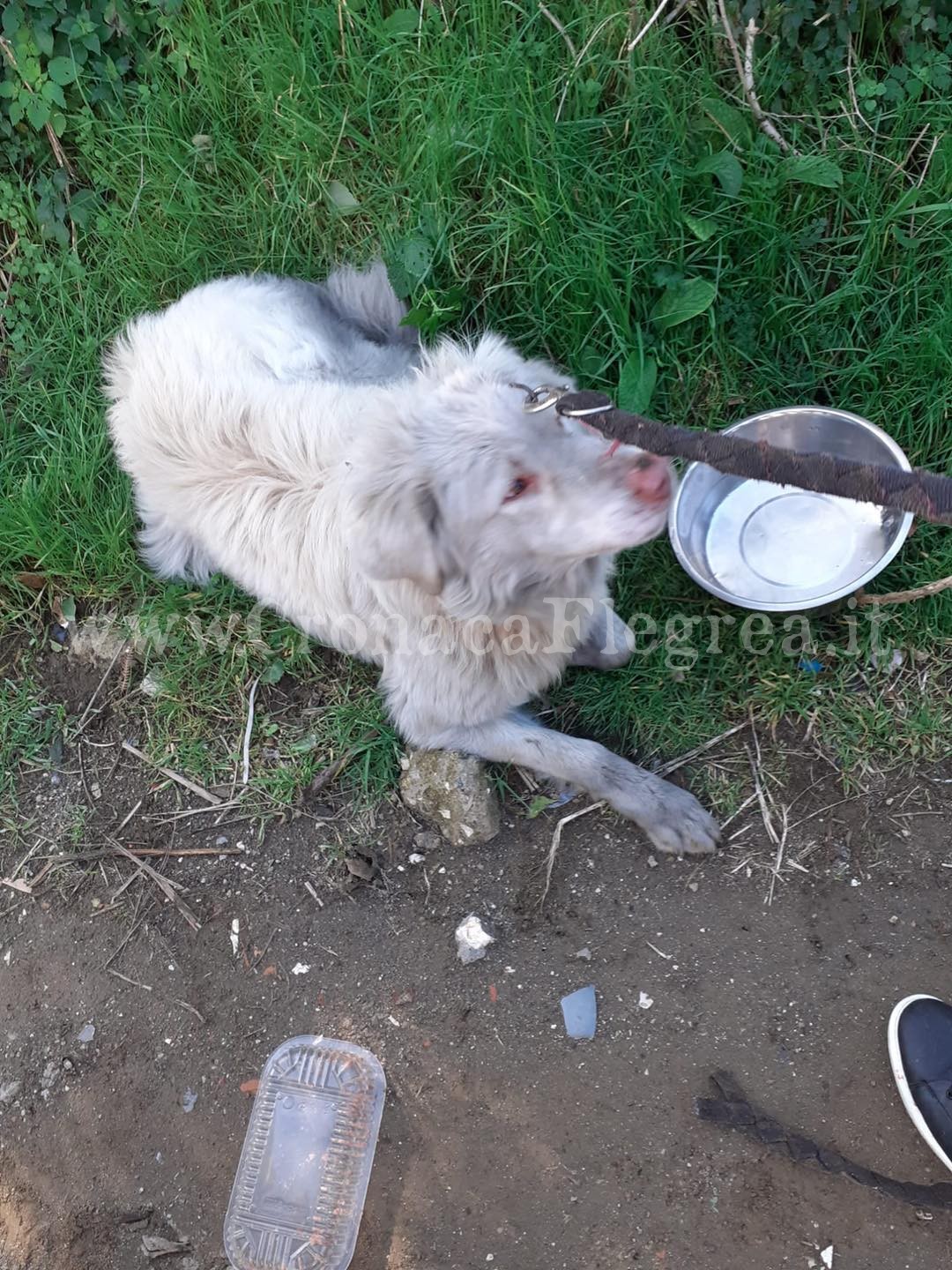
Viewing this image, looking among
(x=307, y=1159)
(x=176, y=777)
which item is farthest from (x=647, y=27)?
(x=307, y=1159)

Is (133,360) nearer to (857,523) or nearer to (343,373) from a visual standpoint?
(343,373)

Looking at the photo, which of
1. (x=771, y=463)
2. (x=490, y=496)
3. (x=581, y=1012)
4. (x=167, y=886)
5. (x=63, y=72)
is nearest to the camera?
(x=771, y=463)

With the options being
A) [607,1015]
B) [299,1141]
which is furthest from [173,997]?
[607,1015]

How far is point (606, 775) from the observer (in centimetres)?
289

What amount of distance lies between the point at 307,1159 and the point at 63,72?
4.05 meters

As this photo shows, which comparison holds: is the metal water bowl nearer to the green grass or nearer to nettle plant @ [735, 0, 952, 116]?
the green grass

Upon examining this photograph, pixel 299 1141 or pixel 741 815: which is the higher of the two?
pixel 741 815

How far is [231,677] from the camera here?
136 inches

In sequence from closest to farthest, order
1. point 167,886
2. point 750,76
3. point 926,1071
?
point 926,1071
point 750,76
point 167,886

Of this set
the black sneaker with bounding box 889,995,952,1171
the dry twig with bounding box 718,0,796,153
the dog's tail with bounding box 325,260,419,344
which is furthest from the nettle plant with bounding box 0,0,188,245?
the black sneaker with bounding box 889,995,952,1171

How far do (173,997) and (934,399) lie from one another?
3255 mm

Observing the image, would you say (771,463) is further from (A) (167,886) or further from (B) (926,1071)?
(A) (167,886)

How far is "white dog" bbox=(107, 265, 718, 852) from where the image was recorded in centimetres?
219

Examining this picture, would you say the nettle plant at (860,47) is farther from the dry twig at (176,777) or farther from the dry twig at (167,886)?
the dry twig at (167,886)
